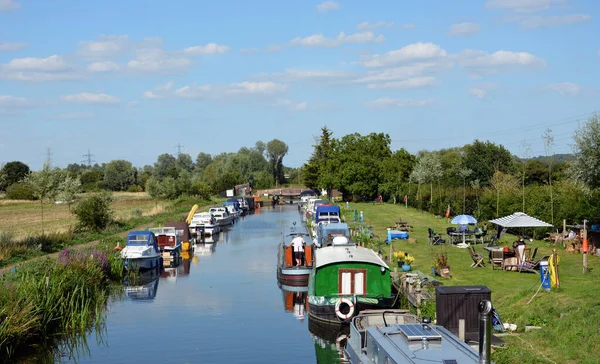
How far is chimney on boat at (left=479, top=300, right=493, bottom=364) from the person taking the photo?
12447 millimetres

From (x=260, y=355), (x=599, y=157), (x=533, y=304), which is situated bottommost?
(x=260, y=355)

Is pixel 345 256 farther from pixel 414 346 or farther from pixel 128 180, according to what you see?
pixel 128 180

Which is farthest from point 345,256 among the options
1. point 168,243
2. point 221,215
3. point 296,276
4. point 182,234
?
point 221,215

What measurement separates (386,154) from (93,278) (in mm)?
80530

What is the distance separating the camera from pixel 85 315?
25547 mm

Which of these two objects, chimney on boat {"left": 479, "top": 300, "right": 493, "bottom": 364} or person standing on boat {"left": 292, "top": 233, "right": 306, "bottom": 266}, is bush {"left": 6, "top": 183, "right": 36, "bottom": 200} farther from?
chimney on boat {"left": 479, "top": 300, "right": 493, "bottom": 364}

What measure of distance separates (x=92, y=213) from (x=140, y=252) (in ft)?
50.8

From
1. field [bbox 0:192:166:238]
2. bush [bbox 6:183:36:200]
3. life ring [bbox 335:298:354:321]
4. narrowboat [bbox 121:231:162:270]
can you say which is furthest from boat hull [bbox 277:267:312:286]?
bush [bbox 6:183:36:200]

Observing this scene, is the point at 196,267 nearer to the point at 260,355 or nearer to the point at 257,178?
the point at 260,355

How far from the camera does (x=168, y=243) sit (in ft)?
152

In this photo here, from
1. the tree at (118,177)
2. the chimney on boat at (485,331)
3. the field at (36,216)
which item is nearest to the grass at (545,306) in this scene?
the chimney on boat at (485,331)

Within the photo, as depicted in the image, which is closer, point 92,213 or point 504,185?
point 92,213

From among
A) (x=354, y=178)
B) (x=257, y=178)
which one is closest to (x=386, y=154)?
(x=354, y=178)

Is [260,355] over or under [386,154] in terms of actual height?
under
